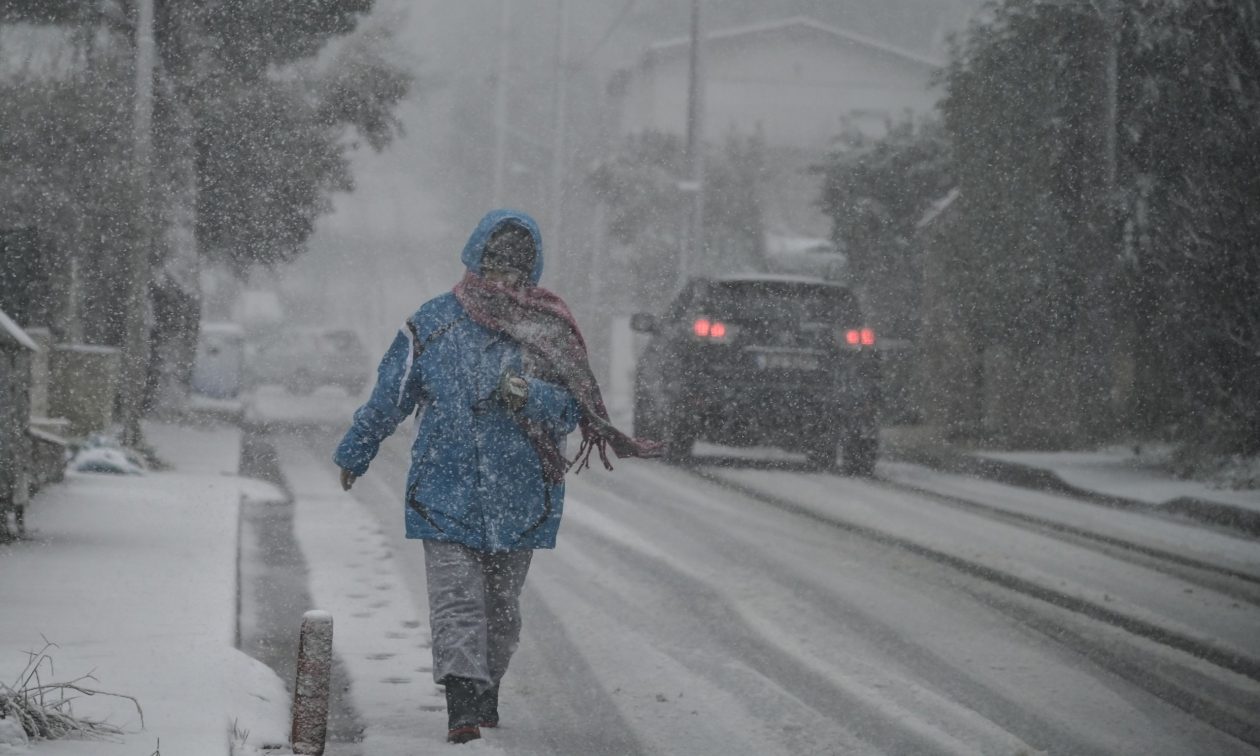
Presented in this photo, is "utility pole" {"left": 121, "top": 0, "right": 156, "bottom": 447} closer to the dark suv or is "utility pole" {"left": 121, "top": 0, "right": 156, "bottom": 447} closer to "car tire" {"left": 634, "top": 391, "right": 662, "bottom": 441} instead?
the dark suv

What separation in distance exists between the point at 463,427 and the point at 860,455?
1033 centimetres

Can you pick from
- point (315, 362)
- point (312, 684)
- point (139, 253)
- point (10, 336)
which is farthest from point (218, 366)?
point (312, 684)

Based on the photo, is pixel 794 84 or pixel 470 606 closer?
pixel 470 606

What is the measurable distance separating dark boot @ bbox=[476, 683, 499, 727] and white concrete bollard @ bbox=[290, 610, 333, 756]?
2.41 ft

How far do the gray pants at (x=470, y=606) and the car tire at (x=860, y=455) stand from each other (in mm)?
9949

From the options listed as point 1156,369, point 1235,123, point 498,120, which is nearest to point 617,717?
point 1235,123

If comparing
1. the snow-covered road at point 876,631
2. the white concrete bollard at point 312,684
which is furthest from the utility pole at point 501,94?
the white concrete bollard at point 312,684

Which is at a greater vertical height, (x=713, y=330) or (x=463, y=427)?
(x=713, y=330)

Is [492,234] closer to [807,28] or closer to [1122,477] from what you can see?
[1122,477]

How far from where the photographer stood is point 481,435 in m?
5.09

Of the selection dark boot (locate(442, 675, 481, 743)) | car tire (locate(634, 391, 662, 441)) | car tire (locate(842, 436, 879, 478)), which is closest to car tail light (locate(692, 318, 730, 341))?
car tire (locate(634, 391, 662, 441))

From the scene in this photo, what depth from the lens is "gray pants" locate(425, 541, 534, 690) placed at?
16.3 ft

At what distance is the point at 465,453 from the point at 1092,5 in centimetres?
1252

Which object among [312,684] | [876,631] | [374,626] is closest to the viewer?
[312,684]
